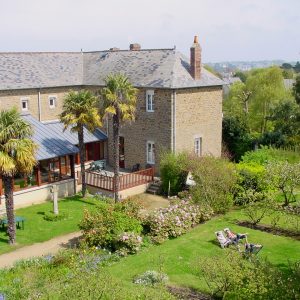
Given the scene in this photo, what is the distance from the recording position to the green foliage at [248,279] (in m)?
11.3

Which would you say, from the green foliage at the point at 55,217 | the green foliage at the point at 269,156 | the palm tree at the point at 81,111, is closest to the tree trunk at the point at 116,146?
the palm tree at the point at 81,111

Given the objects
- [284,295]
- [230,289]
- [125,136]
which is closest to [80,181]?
[125,136]

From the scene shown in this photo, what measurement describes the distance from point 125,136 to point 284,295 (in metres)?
22.9

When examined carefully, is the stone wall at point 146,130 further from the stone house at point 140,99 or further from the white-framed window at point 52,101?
the white-framed window at point 52,101

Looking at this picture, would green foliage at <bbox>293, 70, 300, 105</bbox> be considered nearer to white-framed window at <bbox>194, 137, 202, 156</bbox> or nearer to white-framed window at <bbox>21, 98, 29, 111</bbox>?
white-framed window at <bbox>194, 137, 202, 156</bbox>

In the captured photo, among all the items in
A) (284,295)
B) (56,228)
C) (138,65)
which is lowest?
(56,228)

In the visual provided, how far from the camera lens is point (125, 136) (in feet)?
108

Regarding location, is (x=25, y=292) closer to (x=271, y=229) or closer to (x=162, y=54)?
(x=271, y=229)

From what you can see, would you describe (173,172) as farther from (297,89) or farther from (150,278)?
(297,89)

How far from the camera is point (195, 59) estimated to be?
30203 millimetres

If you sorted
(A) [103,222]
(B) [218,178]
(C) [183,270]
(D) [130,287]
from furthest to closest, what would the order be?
1. (B) [218,178]
2. (A) [103,222]
3. (C) [183,270]
4. (D) [130,287]

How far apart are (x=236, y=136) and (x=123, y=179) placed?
12.7 meters

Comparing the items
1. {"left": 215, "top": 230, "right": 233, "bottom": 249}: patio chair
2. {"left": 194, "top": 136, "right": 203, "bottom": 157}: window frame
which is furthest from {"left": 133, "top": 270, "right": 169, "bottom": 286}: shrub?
{"left": 194, "top": 136, "right": 203, "bottom": 157}: window frame

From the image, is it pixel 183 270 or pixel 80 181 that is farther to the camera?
pixel 80 181
